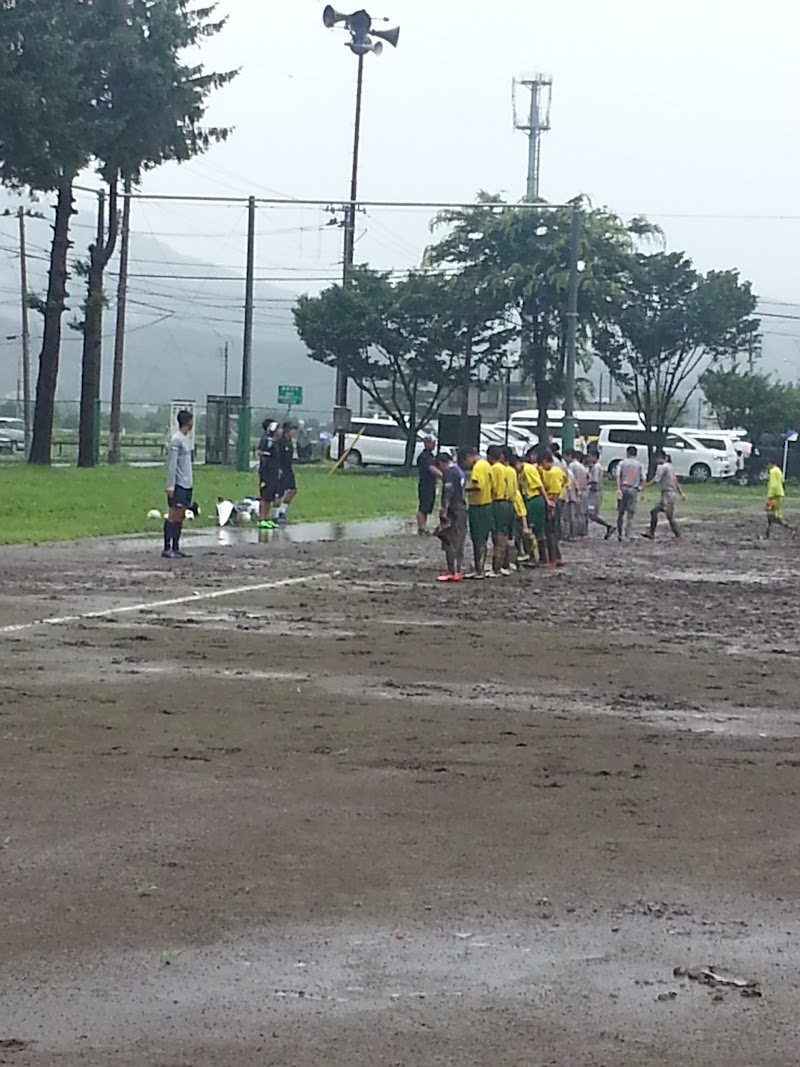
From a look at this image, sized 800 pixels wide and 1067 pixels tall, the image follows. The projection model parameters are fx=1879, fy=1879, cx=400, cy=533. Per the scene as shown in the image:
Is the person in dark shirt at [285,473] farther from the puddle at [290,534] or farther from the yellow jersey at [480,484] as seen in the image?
the yellow jersey at [480,484]

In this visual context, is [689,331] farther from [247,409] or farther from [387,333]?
[247,409]

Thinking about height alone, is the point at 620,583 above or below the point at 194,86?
below

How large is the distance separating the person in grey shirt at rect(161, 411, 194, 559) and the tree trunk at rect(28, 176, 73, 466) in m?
26.9

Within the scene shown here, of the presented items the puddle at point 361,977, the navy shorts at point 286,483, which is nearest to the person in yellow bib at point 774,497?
the navy shorts at point 286,483

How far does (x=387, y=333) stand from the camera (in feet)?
217

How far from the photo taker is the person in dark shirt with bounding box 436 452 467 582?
891 inches

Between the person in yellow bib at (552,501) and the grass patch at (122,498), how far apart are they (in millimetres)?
6975

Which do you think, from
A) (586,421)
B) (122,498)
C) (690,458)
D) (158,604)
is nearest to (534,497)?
(158,604)

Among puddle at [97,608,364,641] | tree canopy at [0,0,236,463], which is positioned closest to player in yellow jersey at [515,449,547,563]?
puddle at [97,608,364,641]

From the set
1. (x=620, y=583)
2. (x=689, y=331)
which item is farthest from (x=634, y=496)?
(x=689, y=331)

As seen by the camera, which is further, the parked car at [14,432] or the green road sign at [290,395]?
the parked car at [14,432]

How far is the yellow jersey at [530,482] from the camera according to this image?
25.5 metres

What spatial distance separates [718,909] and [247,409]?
43.3m

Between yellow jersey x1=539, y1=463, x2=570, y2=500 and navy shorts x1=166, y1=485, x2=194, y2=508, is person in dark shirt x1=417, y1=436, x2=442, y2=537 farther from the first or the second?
navy shorts x1=166, y1=485, x2=194, y2=508
